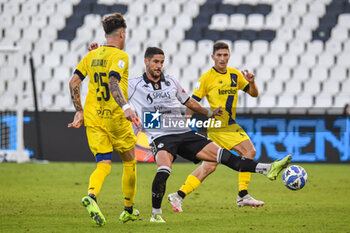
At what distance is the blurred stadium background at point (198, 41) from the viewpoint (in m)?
18.6

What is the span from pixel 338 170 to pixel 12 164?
7.60 m

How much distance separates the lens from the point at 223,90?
7914mm

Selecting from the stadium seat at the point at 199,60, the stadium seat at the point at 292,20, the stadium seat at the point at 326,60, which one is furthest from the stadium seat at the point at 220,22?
the stadium seat at the point at 326,60

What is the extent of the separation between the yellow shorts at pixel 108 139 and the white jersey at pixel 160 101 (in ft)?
1.48

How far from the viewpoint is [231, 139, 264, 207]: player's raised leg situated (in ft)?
24.1

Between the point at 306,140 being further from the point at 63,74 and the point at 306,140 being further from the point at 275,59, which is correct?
A: the point at 63,74

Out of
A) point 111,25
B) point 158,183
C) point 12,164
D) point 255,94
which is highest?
point 111,25

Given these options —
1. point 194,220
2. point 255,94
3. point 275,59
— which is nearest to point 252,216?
point 194,220

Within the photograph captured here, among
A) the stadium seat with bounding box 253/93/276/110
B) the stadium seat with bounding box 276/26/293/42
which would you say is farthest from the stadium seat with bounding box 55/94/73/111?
the stadium seat with bounding box 276/26/293/42

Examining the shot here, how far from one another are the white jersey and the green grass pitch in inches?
37.0

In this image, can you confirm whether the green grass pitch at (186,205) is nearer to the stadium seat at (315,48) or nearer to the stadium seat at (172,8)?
the stadium seat at (315,48)

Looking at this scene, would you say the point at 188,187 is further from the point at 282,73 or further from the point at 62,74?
the point at 62,74

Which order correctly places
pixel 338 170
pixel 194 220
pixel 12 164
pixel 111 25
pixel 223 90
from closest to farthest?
pixel 111 25 → pixel 194 220 → pixel 223 90 → pixel 338 170 → pixel 12 164

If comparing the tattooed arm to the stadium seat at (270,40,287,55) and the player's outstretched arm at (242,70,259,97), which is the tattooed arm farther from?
the stadium seat at (270,40,287,55)
